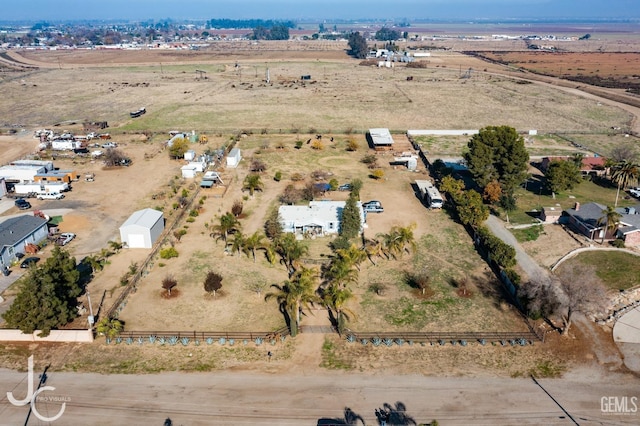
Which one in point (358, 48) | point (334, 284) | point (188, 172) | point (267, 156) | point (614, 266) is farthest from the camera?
point (358, 48)

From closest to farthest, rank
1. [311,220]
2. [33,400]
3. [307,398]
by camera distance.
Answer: [33,400], [307,398], [311,220]

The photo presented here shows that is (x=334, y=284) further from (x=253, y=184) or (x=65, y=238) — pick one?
(x=65, y=238)

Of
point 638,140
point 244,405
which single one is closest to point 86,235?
point 244,405

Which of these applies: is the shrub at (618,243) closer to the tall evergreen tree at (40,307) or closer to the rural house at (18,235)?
the tall evergreen tree at (40,307)

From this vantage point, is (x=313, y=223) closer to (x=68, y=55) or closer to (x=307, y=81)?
(x=307, y=81)

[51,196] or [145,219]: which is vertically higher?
[145,219]

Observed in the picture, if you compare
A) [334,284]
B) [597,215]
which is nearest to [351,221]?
[334,284]

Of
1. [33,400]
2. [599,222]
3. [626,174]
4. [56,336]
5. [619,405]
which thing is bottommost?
[33,400]
